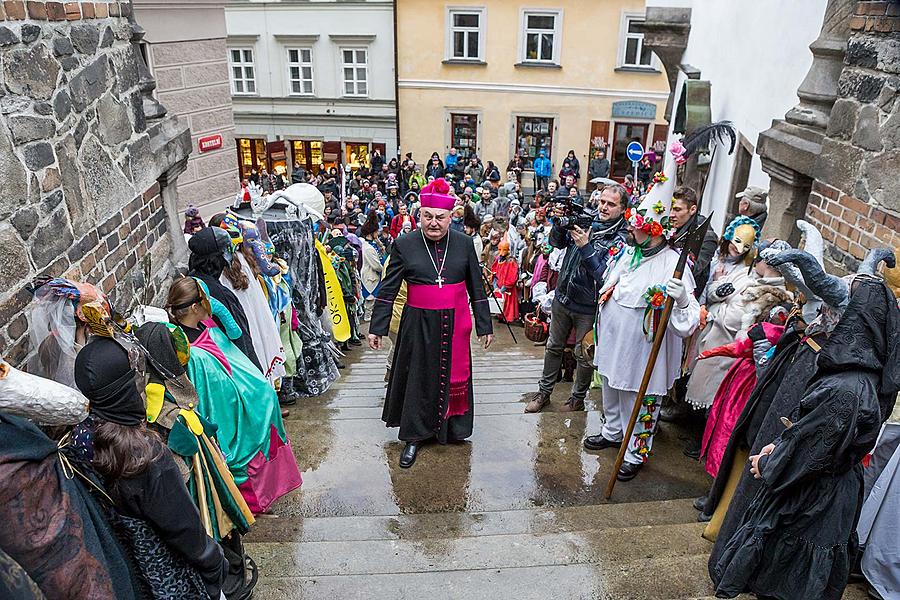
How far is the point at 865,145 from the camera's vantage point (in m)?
3.53

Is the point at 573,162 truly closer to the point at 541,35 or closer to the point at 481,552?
the point at 541,35

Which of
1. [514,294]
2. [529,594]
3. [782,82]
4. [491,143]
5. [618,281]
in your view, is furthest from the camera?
[491,143]

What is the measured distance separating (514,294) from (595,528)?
5.87 metres

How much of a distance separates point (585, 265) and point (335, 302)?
328 cm

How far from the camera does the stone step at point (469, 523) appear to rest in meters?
3.51

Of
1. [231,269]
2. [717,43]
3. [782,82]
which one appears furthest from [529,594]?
[717,43]

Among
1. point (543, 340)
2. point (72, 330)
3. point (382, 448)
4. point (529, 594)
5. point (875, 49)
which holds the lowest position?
point (543, 340)

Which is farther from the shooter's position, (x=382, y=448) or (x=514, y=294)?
(x=514, y=294)

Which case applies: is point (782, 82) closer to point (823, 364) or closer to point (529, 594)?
point (823, 364)

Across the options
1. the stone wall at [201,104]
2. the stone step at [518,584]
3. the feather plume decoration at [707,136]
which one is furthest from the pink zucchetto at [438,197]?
the feather plume decoration at [707,136]

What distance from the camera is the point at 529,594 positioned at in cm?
289

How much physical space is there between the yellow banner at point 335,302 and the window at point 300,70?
16.3m

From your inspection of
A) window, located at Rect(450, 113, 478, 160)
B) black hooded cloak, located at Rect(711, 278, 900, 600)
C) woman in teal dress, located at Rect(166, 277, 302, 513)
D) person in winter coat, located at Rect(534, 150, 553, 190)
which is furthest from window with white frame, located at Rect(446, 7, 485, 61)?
black hooded cloak, located at Rect(711, 278, 900, 600)

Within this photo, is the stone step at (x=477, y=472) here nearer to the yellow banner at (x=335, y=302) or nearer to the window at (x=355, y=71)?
the yellow banner at (x=335, y=302)
